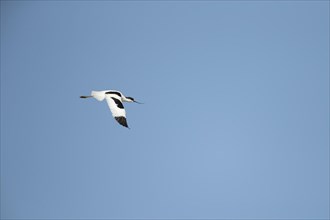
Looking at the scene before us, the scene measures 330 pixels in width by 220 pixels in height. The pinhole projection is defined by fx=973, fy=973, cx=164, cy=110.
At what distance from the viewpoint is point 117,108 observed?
8206 centimetres

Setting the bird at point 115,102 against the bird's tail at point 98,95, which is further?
the bird's tail at point 98,95

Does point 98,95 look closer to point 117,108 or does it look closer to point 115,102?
point 115,102

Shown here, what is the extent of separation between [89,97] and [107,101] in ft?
14.1

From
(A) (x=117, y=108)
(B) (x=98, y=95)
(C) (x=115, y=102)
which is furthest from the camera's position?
(B) (x=98, y=95)

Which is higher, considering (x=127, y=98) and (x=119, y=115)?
(x=127, y=98)

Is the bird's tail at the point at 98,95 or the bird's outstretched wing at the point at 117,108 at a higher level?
the bird's tail at the point at 98,95

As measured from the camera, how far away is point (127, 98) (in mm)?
90500

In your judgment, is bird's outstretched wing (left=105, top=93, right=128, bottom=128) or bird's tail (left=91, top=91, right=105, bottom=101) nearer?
bird's outstretched wing (left=105, top=93, right=128, bottom=128)

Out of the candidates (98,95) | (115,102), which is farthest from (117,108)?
(98,95)

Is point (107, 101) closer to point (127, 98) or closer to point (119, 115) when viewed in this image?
point (119, 115)

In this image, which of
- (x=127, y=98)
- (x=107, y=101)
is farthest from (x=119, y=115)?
(x=127, y=98)

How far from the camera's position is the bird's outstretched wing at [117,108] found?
80.9 metres

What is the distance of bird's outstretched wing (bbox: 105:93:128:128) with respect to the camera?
80.9 metres

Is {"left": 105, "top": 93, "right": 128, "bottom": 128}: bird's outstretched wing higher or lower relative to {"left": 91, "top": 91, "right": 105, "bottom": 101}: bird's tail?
lower
